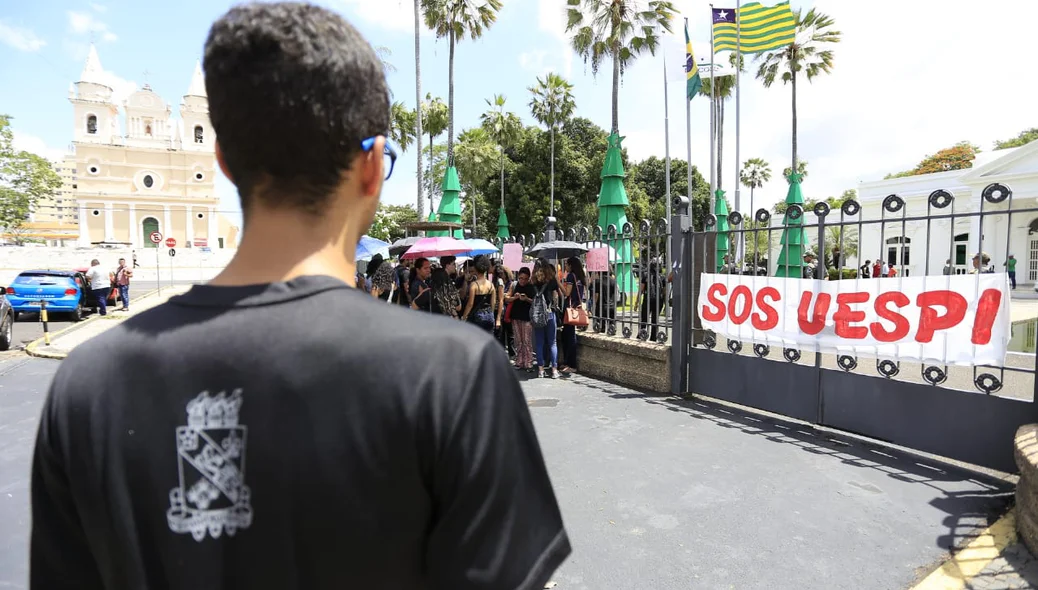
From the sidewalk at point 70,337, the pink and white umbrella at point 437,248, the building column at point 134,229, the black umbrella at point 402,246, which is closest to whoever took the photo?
the pink and white umbrella at point 437,248

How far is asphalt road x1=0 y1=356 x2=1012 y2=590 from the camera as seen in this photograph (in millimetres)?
3271

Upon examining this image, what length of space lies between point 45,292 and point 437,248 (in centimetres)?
1225

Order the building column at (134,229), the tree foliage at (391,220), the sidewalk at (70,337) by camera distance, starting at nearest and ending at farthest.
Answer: the sidewalk at (70,337) → the tree foliage at (391,220) → the building column at (134,229)

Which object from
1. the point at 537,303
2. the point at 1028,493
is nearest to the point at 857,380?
the point at 1028,493

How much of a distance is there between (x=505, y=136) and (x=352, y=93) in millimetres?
35981

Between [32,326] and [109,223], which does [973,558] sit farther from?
[109,223]

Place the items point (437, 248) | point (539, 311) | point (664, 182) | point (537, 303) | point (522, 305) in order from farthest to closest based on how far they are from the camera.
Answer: point (664, 182) → point (437, 248) → point (522, 305) → point (537, 303) → point (539, 311)

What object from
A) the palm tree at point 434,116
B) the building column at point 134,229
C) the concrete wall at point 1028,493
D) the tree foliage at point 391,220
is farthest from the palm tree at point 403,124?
the building column at point 134,229

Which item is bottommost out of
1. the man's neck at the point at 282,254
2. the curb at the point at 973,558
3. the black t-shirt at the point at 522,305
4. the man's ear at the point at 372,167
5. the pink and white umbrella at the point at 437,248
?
the curb at the point at 973,558

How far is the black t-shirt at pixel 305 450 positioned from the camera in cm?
83

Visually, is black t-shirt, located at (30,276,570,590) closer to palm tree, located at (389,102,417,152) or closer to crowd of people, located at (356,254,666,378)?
crowd of people, located at (356,254,666,378)

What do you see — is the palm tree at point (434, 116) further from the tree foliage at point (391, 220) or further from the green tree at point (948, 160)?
the green tree at point (948, 160)

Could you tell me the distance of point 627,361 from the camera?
8.05m

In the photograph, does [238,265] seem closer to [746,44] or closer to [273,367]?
[273,367]
